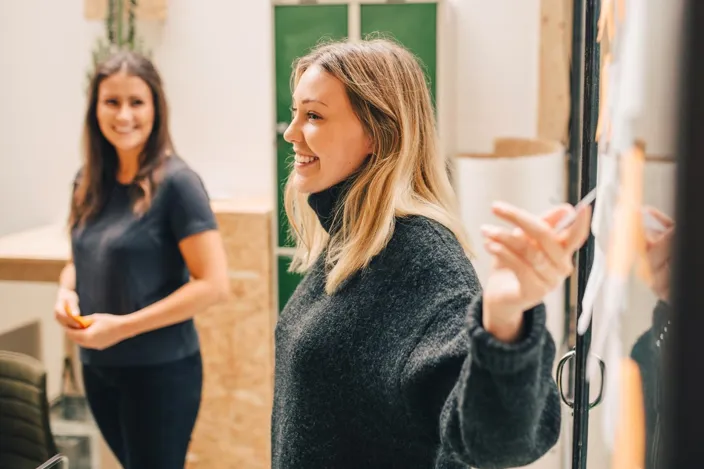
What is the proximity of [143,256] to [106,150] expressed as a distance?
31 cm

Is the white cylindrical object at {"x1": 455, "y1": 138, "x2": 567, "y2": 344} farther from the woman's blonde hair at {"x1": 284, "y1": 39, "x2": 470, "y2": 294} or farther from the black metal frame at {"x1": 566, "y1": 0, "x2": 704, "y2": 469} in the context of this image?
the black metal frame at {"x1": 566, "y1": 0, "x2": 704, "y2": 469}

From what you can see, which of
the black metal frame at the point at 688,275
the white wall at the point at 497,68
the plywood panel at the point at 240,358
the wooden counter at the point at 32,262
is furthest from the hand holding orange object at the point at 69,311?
the black metal frame at the point at 688,275

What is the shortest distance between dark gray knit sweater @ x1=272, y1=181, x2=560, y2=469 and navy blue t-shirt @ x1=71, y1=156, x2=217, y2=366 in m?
0.86

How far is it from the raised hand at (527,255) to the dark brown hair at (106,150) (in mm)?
1511

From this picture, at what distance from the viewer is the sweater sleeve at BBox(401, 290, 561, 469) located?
0.74m

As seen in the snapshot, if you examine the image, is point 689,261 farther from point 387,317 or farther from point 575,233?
point 387,317

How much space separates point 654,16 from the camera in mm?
534

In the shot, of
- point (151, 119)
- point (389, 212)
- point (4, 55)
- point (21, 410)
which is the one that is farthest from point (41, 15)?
point (389, 212)

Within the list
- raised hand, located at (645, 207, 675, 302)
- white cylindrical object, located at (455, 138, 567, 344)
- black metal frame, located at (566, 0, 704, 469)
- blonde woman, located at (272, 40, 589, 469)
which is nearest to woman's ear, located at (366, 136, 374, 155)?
blonde woman, located at (272, 40, 589, 469)

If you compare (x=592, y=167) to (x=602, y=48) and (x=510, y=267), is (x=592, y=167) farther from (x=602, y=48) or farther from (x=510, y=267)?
(x=510, y=267)

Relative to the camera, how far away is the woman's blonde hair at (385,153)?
113 cm

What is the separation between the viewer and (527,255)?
0.69 metres

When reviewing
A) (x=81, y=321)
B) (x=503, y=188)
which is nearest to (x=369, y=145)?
(x=81, y=321)

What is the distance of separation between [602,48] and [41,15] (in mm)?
2896
